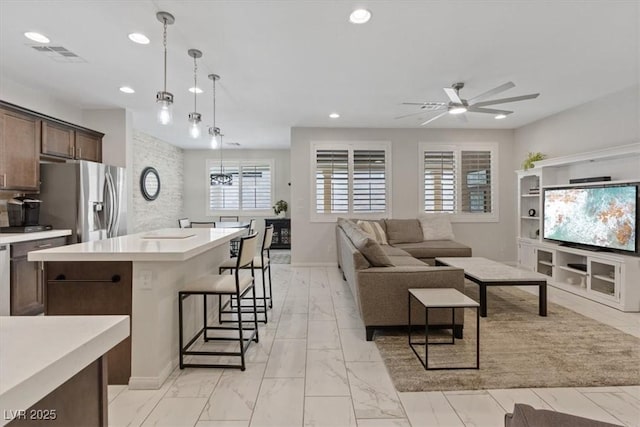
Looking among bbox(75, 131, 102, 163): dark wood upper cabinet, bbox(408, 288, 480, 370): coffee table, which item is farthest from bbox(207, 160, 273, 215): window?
bbox(408, 288, 480, 370): coffee table

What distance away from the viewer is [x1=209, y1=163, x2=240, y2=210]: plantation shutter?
8781 mm

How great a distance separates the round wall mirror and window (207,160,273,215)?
162cm

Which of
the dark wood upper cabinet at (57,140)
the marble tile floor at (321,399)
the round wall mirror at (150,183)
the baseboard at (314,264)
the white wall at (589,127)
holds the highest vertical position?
the white wall at (589,127)

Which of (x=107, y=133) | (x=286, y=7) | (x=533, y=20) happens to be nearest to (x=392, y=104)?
(x=533, y=20)

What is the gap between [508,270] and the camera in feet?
12.2

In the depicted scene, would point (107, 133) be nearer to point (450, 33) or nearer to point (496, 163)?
point (450, 33)

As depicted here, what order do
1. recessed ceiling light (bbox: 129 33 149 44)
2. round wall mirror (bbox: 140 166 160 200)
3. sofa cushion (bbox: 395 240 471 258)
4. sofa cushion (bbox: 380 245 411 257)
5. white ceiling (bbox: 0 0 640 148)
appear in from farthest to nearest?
round wall mirror (bbox: 140 166 160 200) → sofa cushion (bbox: 395 240 471 258) → sofa cushion (bbox: 380 245 411 257) → recessed ceiling light (bbox: 129 33 149 44) → white ceiling (bbox: 0 0 640 148)

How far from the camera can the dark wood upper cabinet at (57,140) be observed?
3955 mm

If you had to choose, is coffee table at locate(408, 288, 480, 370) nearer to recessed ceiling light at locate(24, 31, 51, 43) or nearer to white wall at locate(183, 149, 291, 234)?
recessed ceiling light at locate(24, 31, 51, 43)

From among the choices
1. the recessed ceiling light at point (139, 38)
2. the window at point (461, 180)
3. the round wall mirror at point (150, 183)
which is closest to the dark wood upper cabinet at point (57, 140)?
the recessed ceiling light at point (139, 38)

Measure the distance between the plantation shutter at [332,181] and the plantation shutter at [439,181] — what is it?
1.60 meters

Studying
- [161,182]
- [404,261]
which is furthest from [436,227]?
[161,182]

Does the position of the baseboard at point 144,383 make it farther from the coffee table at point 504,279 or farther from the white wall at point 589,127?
the white wall at point 589,127

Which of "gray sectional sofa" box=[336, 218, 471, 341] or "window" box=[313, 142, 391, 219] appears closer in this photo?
"gray sectional sofa" box=[336, 218, 471, 341]
